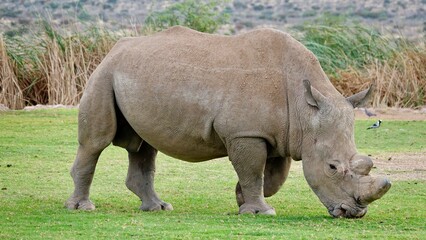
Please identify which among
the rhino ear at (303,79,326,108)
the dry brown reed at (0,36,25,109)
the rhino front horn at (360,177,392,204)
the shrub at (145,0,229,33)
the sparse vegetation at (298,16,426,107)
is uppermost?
the rhino ear at (303,79,326,108)

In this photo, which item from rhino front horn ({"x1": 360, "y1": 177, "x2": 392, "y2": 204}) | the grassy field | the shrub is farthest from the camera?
the shrub

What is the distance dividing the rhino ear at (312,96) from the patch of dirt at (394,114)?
10725mm

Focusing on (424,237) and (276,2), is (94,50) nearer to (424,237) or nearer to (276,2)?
(424,237)

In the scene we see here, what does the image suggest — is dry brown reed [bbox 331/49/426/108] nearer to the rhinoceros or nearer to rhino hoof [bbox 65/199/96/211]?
the rhinoceros

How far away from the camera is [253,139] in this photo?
11062mm

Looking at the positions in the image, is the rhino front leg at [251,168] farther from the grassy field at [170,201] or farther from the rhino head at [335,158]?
the rhino head at [335,158]

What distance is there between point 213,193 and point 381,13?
5307 centimetres

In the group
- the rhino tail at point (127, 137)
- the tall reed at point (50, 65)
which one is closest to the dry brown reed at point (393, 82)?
the tall reed at point (50, 65)

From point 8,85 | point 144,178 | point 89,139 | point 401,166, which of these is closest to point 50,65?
point 8,85

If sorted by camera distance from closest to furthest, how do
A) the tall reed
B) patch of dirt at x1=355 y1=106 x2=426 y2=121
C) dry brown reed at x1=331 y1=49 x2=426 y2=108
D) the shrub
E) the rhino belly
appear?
the rhino belly < patch of dirt at x1=355 y1=106 x2=426 y2=121 < the tall reed < dry brown reed at x1=331 y1=49 x2=426 y2=108 < the shrub

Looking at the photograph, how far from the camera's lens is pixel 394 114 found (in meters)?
22.2

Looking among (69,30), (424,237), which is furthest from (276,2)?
(424,237)

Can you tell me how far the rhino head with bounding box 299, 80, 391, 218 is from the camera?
34.7ft

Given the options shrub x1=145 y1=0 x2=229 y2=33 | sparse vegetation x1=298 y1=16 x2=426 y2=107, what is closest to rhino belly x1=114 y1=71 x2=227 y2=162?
sparse vegetation x1=298 y1=16 x2=426 y2=107
